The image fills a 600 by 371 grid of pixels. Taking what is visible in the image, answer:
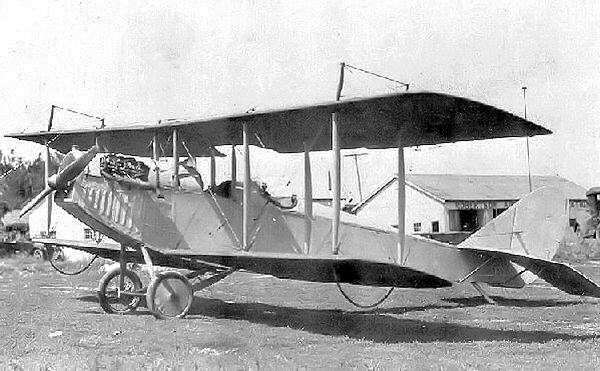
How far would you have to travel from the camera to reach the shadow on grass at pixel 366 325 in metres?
8.03

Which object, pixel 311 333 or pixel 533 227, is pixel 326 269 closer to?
pixel 311 333

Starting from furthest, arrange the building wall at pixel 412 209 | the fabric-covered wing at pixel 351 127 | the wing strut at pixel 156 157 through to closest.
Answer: the building wall at pixel 412 209 < the wing strut at pixel 156 157 < the fabric-covered wing at pixel 351 127

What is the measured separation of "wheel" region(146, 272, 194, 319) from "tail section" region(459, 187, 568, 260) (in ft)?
13.0

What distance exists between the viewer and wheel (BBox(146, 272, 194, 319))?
9.07m

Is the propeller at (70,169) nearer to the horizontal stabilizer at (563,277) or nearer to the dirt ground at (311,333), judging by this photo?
the dirt ground at (311,333)

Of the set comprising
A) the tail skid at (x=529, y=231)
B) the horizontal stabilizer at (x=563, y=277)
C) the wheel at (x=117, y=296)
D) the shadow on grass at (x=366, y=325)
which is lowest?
the shadow on grass at (x=366, y=325)

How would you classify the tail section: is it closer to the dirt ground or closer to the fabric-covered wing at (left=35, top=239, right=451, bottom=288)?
the dirt ground

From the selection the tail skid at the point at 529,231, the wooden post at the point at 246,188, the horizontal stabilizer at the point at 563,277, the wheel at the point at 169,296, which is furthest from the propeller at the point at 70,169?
the horizontal stabilizer at the point at 563,277

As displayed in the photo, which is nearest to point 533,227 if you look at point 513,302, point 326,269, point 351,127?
point 513,302

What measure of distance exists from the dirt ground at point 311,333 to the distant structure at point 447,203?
20.8 metres

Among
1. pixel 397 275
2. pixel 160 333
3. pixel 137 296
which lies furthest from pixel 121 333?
pixel 397 275

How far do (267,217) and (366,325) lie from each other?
199 cm

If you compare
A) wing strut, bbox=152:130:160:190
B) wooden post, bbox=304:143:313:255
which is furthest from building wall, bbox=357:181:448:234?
wooden post, bbox=304:143:313:255

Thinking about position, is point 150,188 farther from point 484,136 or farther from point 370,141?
point 484,136
